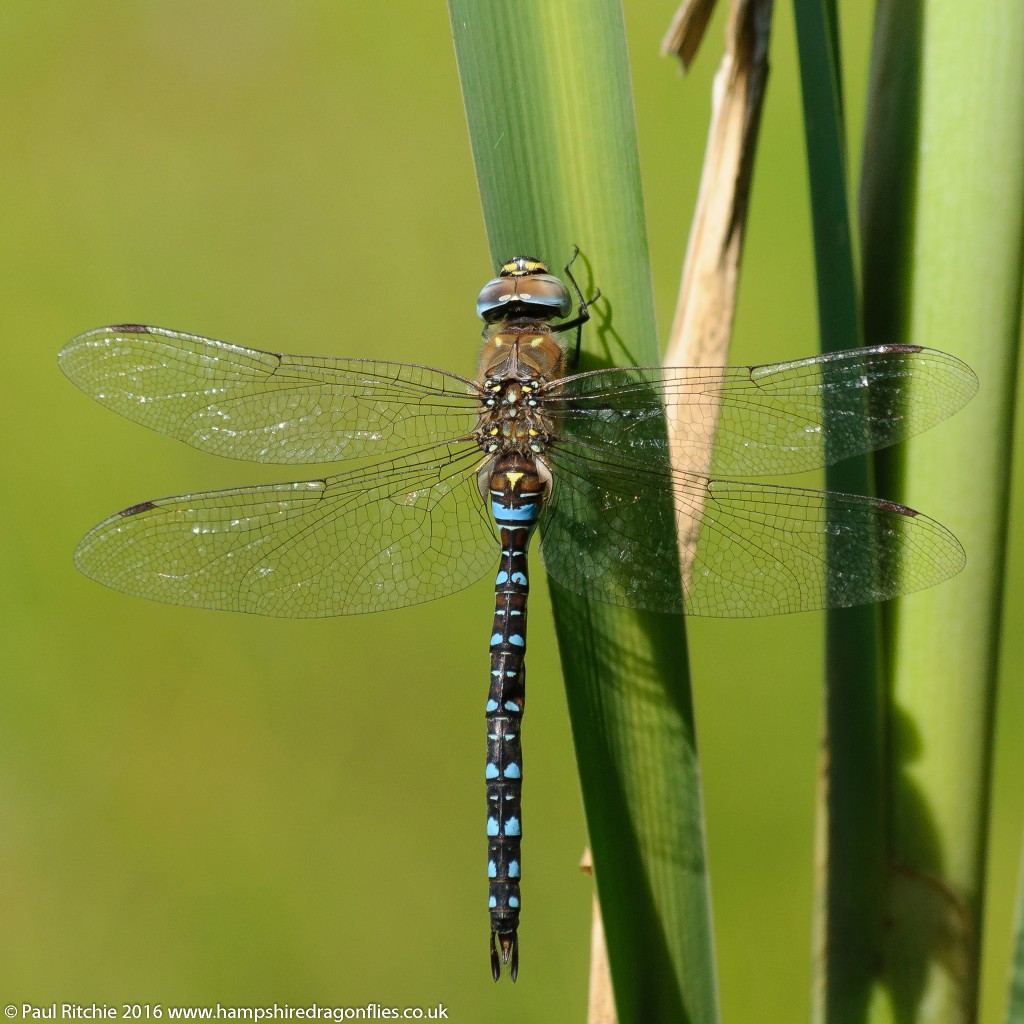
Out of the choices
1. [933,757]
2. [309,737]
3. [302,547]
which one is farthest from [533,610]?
[933,757]

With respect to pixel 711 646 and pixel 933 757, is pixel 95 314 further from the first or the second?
pixel 933 757

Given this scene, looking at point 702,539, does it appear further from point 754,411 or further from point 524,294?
point 524,294

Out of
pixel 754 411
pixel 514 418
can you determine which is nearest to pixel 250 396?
pixel 514 418

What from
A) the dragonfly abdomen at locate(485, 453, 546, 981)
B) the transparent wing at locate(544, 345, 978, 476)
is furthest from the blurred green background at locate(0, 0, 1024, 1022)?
the transparent wing at locate(544, 345, 978, 476)

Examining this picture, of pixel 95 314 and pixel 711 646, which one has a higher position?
pixel 95 314

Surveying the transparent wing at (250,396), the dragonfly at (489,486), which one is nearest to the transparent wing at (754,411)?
the dragonfly at (489,486)

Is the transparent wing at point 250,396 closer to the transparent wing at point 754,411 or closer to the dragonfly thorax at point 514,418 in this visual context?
the dragonfly thorax at point 514,418

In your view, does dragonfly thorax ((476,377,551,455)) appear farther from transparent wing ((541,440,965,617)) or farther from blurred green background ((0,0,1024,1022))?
blurred green background ((0,0,1024,1022))
